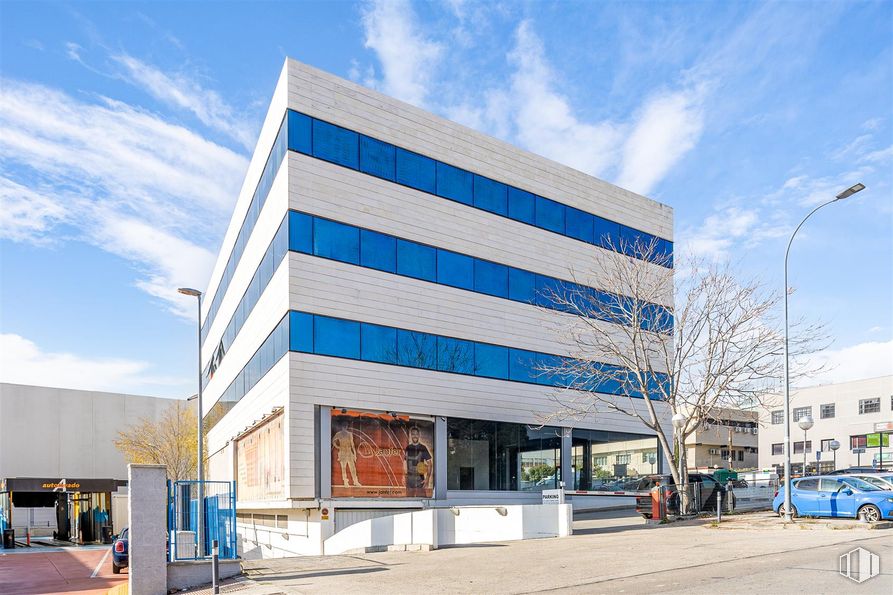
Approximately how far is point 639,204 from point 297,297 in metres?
20.9

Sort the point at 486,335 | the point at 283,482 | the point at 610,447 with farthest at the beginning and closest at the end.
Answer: the point at 610,447 < the point at 486,335 < the point at 283,482

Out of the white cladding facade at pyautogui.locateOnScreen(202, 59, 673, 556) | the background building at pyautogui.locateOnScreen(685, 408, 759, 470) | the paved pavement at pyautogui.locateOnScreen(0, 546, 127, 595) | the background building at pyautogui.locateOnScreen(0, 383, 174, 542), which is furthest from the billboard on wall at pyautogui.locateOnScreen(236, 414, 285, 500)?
the background building at pyautogui.locateOnScreen(685, 408, 759, 470)

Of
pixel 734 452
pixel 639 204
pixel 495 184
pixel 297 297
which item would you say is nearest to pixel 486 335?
pixel 495 184

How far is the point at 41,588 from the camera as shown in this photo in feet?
→ 72.7

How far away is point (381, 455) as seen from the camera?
29609 millimetres

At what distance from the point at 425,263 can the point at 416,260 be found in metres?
0.46

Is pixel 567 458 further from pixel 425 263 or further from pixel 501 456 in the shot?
pixel 425 263

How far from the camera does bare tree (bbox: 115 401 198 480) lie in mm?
62938

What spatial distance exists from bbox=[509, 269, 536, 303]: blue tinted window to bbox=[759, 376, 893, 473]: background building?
50783mm

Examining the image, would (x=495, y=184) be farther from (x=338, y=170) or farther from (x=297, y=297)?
(x=297, y=297)

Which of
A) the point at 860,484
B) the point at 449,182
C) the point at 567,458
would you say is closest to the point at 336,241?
the point at 449,182

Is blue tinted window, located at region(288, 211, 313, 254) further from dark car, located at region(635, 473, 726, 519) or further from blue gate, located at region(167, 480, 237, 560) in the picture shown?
dark car, located at region(635, 473, 726, 519)

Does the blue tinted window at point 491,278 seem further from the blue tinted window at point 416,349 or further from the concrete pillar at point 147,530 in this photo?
the concrete pillar at point 147,530

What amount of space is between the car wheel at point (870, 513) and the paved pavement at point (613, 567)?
2226mm
